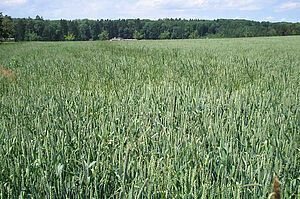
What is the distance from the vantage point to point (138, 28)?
11112 cm

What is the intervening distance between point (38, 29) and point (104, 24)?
3239 centimetres

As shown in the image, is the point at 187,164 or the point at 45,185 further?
the point at 187,164

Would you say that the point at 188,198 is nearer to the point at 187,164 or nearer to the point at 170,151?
the point at 187,164

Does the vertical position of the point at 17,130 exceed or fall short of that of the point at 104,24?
it falls short

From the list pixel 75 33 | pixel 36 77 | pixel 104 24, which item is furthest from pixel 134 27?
pixel 36 77

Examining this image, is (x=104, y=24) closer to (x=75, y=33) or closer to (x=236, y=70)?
(x=75, y=33)

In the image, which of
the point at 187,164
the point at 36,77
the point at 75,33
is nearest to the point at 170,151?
the point at 187,164

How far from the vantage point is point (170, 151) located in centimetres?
164

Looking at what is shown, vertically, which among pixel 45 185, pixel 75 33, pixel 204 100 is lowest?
pixel 45 185

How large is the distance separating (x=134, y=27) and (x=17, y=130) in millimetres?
114399

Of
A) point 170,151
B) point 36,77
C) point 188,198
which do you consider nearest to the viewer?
point 188,198

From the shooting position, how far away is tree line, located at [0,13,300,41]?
7395 centimetres

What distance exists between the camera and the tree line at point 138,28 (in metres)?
73.9

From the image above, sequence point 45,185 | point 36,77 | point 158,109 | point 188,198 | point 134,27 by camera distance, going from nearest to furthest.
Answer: point 188,198 < point 45,185 < point 158,109 < point 36,77 < point 134,27
